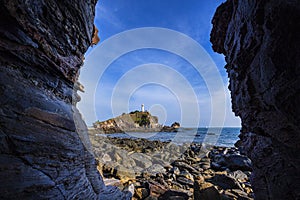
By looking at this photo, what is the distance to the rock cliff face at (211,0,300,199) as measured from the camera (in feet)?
5.68

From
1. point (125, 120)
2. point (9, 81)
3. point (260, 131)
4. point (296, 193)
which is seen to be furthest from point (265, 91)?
point (125, 120)

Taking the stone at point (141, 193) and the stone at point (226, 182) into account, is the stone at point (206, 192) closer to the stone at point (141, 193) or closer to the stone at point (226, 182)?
the stone at point (141, 193)

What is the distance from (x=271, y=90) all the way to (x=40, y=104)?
13.0 ft

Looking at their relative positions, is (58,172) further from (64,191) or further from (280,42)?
(280,42)

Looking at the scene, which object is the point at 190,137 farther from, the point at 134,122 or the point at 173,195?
the point at 134,122

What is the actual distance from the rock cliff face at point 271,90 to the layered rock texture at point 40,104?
3719 millimetres

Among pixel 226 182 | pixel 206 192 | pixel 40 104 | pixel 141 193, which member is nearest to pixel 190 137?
pixel 226 182

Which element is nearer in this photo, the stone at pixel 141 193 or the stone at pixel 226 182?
the stone at pixel 141 193

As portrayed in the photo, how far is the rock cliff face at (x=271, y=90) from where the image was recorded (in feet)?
5.68

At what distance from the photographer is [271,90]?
2.12 m

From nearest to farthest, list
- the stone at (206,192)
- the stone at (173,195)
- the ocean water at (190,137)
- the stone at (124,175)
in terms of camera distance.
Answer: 1. the stone at (206,192)
2. the stone at (173,195)
3. the stone at (124,175)
4. the ocean water at (190,137)

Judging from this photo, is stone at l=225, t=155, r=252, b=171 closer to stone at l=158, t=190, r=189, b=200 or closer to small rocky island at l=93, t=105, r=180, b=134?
stone at l=158, t=190, r=189, b=200

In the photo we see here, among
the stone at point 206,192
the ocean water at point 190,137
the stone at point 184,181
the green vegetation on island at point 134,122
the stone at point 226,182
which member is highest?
the green vegetation on island at point 134,122

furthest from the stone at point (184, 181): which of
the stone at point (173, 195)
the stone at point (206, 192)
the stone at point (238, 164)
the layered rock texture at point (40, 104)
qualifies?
the stone at point (238, 164)
